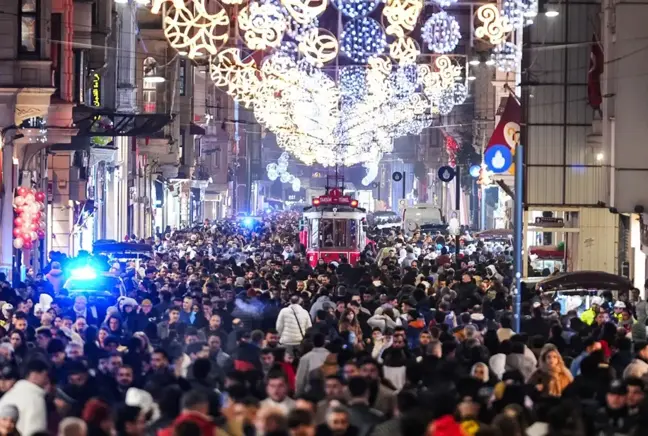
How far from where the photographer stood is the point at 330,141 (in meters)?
59.6

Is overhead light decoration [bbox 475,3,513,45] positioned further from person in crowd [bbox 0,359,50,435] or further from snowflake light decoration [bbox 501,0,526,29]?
person in crowd [bbox 0,359,50,435]

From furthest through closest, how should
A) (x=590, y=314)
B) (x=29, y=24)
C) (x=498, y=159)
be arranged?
(x=29, y=24), (x=498, y=159), (x=590, y=314)

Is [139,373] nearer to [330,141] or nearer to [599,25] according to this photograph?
[599,25]

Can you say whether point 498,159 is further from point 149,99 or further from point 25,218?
point 149,99

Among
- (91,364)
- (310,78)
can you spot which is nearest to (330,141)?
(310,78)

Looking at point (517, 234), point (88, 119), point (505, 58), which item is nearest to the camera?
point (517, 234)

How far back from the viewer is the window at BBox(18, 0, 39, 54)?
3391 cm

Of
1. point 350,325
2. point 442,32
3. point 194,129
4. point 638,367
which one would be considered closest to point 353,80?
point 442,32

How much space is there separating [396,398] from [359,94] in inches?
1219

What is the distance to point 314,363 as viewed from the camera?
Result: 639 inches

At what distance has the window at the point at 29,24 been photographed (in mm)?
33906

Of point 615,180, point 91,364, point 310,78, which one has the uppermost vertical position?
point 310,78

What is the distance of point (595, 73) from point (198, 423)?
27.2 metres

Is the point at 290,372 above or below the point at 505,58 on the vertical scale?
below
